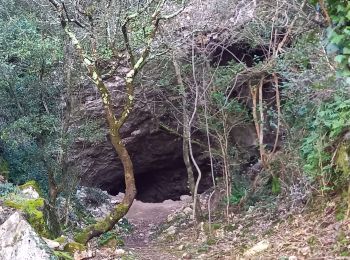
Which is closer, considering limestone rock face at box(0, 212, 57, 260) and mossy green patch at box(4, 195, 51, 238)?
limestone rock face at box(0, 212, 57, 260)

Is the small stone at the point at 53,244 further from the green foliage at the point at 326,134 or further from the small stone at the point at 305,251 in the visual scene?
the green foliage at the point at 326,134

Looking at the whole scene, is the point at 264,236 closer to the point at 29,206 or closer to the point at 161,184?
the point at 29,206

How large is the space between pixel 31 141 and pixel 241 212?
3.86 meters

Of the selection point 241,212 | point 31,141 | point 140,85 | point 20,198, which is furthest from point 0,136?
point 241,212

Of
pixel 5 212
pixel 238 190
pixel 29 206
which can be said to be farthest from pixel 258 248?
pixel 238 190

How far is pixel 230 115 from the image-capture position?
27.2ft

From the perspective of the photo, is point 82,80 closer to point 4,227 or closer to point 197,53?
point 197,53

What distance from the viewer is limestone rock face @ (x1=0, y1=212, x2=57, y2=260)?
4.02 meters

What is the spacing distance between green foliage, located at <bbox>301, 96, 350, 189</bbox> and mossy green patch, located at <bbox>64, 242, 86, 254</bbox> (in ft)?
9.34

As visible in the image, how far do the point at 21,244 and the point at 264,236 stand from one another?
9.40 ft

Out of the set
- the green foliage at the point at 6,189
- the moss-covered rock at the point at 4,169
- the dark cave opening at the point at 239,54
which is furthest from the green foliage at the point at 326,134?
the moss-covered rock at the point at 4,169

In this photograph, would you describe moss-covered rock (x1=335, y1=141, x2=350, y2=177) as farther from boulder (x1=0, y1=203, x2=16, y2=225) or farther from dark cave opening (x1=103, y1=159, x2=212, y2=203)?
dark cave opening (x1=103, y1=159, x2=212, y2=203)

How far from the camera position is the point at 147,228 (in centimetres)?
1098

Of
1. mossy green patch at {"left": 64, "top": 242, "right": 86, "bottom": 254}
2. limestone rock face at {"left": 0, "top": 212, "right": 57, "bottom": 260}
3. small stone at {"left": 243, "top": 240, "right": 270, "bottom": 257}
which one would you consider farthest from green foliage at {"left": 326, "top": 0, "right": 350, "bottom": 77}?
mossy green patch at {"left": 64, "top": 242, "right": 86, "bottom": 254}
